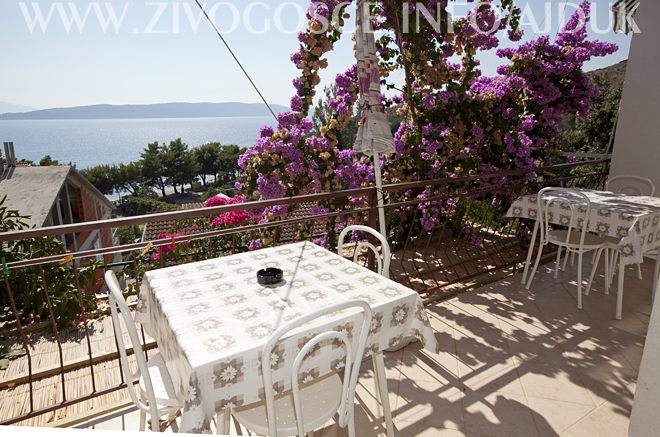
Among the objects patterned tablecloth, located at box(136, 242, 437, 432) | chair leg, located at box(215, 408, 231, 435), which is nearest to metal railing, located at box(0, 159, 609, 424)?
patterned tablecloth, located at box(136, 242, 437, 432)

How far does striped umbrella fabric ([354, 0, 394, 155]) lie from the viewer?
2497 millimetres

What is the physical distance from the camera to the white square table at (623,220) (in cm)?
278

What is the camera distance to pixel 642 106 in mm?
4160

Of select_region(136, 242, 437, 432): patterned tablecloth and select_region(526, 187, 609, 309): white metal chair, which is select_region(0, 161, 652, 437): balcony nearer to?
select_region(526, 187, 609, 309): white metal chair

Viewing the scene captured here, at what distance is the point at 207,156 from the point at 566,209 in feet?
197

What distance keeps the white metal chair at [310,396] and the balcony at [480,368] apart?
514 millimetres

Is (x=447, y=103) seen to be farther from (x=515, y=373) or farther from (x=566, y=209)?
(x=515, y=373)

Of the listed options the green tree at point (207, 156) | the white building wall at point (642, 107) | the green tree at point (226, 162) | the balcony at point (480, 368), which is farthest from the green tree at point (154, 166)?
the white building wall at point (642, 107)

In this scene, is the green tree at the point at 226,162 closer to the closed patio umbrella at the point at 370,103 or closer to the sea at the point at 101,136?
the sea at the point at 101,136

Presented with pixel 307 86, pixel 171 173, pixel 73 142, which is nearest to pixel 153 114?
pixel 171 173

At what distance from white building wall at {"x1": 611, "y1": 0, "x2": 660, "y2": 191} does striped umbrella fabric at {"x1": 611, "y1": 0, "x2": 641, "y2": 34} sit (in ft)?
0.21

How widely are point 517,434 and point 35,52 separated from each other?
203 ft

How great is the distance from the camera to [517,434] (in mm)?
1909

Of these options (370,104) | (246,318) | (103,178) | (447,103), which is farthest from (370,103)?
(103,178)
